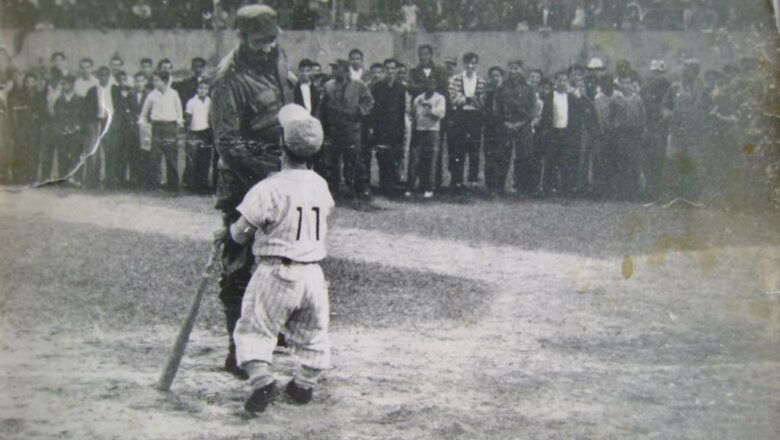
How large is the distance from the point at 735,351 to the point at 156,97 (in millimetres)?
4556

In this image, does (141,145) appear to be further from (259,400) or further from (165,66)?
(259,400)

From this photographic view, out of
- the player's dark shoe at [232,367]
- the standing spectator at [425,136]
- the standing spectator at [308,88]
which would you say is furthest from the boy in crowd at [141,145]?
the standing spectator at [425,136]

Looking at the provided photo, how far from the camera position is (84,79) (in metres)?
5.16

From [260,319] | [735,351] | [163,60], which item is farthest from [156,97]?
[735,351]

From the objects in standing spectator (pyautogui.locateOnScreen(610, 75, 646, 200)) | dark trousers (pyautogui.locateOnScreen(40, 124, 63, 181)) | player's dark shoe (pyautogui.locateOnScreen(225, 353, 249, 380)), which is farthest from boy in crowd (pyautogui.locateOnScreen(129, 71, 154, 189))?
standing spectator (pyautogui.locateOnScreen(610, 75, 646, 200))

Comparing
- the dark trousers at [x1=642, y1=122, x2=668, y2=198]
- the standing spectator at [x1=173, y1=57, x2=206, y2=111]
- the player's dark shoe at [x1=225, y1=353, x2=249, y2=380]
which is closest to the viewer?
the player's dark shoe at [x1=225, y1=353, x2=249, y2=380]

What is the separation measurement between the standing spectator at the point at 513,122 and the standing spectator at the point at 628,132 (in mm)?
824

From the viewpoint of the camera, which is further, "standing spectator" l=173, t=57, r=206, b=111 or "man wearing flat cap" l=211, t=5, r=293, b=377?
"standing spectator" l=173, t=57, r=206, b=111

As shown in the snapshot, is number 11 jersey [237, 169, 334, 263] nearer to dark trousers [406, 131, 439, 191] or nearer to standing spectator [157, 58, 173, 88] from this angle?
standing spectator [157, 58, 173, 88]

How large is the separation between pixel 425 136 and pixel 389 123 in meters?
0.48

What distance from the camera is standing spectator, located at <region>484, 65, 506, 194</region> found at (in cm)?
712

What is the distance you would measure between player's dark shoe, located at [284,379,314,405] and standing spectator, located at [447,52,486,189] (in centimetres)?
397

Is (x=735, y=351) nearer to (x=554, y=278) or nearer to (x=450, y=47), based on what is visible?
(x=554, y=278)

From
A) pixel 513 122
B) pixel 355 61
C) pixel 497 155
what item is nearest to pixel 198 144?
pixel 355 61
